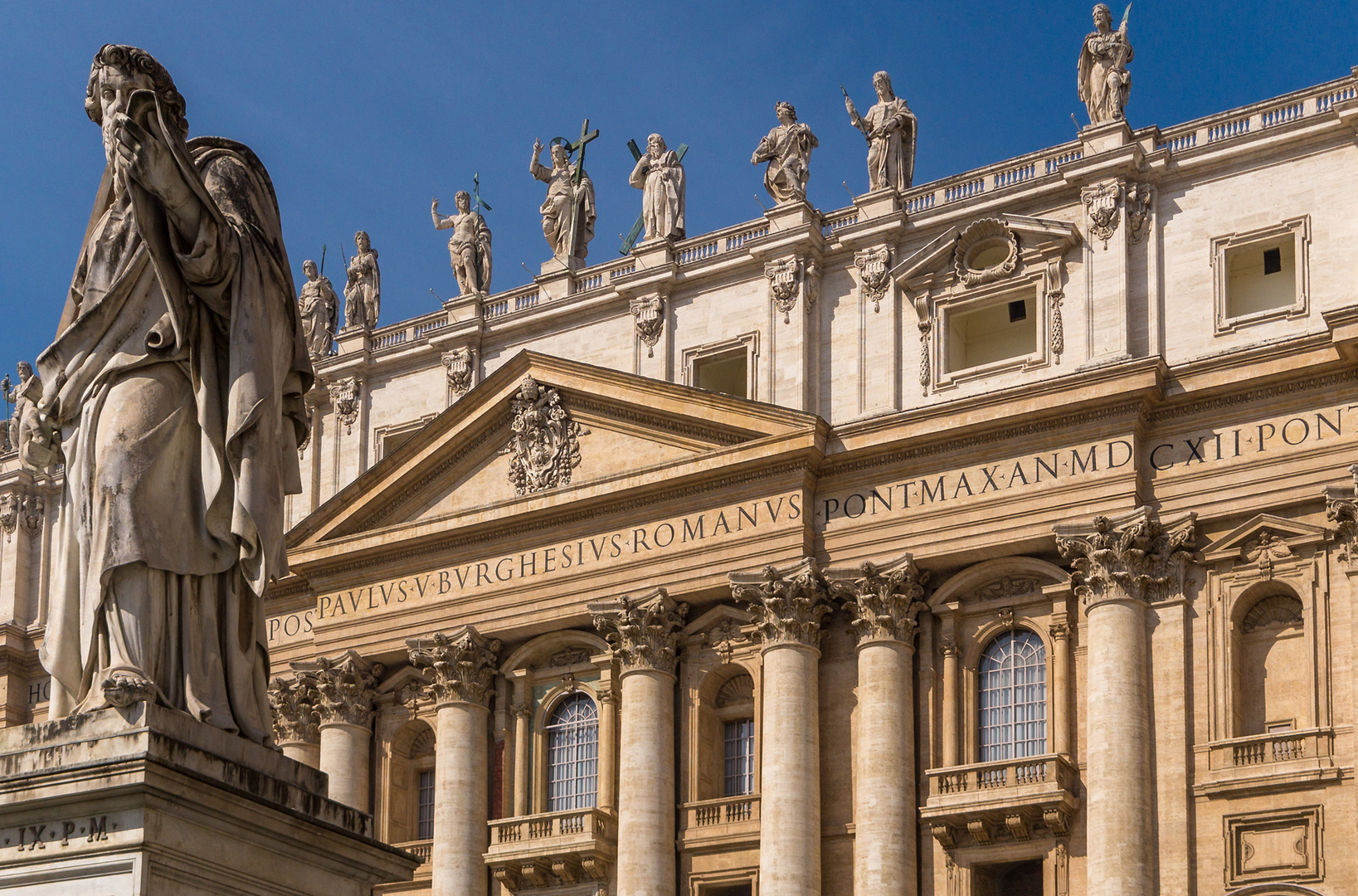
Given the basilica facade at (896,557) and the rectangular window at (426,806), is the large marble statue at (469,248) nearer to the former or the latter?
the basilica facade at (896,557)

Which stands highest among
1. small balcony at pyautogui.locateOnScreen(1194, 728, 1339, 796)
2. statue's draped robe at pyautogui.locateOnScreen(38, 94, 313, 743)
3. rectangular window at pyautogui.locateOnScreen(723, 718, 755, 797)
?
rectangular window at pyautogui.locateOnScreen(723, 718, 755, 797)

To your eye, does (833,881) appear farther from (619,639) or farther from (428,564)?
(428,564)

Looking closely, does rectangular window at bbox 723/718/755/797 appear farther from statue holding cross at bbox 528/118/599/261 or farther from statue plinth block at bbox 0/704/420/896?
statue plinth block at bbox 0/704/420/896

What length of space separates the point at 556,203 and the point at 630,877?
12.4 meters

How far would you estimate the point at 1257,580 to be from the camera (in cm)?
2877

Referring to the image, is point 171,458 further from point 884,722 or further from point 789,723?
point 789,723

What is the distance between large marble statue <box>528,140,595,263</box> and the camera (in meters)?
37.3

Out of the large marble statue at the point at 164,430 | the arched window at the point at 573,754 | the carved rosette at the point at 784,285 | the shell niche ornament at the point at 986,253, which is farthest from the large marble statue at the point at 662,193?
the large marble statue at the point at 164,430

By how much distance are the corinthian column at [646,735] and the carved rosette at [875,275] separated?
18.7ft

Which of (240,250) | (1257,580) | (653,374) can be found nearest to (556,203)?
(653,374)

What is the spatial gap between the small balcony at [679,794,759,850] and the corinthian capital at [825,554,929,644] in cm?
317

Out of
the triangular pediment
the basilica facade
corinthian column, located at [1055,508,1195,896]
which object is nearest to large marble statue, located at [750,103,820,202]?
the basilica facade

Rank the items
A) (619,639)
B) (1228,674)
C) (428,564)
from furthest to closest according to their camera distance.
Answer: (428,564), (619,639), (1228,674)

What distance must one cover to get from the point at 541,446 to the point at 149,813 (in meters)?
28.8
